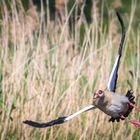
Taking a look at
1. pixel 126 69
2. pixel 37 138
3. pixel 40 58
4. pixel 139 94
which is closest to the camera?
pixel 37 138

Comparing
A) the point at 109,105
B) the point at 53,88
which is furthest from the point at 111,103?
the point at 53,88

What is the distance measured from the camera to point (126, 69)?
23.0 feet

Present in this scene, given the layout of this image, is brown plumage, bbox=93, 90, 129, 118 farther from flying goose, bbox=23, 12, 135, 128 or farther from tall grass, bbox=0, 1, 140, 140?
tall grass, bbox=0, 1, 140, 140

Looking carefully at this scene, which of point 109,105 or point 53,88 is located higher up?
point 109,105

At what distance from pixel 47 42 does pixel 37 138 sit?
1579mm

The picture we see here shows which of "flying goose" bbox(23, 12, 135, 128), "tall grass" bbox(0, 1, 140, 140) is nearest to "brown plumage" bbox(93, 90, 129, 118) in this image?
"flying goose" bbox(23, 12, 135, 128)

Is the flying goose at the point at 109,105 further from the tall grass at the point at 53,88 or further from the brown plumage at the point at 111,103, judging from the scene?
the tall grass at the point at 53,88

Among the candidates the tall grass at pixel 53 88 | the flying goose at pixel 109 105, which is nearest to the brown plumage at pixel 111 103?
the flying goose at pixel 109 105

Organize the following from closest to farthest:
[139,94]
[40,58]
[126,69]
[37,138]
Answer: [37,138] → [139,94] → [40,58] → [126,69]

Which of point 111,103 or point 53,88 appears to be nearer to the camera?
point 111,103

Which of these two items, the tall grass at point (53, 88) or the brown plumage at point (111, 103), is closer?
the brown plumage at point (111, 103)

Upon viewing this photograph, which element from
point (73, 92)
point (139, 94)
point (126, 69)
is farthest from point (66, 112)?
point (126, 69)

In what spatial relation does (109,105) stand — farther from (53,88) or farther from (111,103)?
(53,88)

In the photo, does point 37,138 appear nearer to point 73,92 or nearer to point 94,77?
point 73,92
